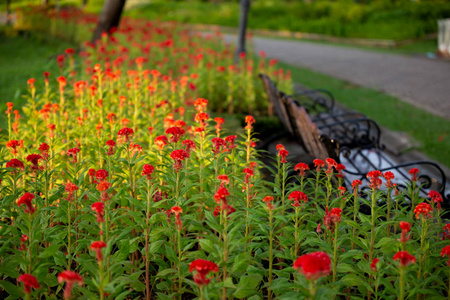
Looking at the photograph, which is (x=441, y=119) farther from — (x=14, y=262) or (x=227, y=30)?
(x=227, y=30)

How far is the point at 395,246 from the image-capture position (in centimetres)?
228

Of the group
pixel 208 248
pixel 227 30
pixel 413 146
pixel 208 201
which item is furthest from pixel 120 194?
pixel 227 30

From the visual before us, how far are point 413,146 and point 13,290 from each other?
4789 millimetres

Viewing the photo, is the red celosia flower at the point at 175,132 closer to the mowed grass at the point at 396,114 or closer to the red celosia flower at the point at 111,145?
the red celosia flower at the point at 111,145

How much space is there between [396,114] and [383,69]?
4.77 m

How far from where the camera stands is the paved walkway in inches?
335

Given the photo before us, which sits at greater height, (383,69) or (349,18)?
(349,18)

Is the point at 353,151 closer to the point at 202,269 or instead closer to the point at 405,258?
the point at 405,258

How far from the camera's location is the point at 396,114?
7.16 m

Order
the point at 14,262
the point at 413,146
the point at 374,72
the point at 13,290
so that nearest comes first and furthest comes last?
1. the point at 13,290
2. the point at 14,262
3. the point at 413,146
4. the point at 374,72

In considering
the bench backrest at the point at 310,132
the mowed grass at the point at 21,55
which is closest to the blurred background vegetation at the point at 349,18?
A: the mowed grass at the point at 21,55

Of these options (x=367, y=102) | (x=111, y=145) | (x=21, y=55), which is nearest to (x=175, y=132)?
(x=111, y=145)

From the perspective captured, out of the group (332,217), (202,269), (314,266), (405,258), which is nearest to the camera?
(314,266)

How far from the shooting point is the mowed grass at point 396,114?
5.64 meters
